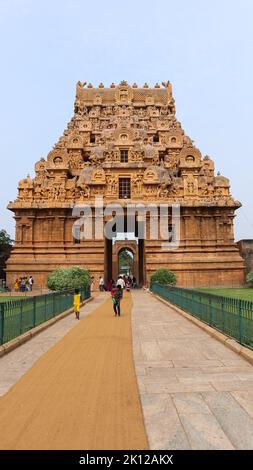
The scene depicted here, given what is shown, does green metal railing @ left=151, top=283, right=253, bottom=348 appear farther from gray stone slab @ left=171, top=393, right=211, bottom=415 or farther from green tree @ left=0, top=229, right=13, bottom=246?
green tree @ left=0, top=229, right=13, bottom=246

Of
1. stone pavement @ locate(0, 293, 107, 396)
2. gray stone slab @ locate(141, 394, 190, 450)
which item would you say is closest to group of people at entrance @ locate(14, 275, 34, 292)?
stone pavement @ locate(0, 293, 107, 396)

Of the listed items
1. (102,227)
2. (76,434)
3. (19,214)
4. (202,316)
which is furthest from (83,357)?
(19,214)

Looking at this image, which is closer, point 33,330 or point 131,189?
point 33,330

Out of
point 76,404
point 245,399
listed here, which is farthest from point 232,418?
point 76,404

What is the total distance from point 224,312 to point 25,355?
17.7 ft

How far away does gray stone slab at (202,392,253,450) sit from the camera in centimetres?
425

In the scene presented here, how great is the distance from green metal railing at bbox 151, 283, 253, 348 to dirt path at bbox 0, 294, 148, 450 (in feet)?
9.12

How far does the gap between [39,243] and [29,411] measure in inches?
1291

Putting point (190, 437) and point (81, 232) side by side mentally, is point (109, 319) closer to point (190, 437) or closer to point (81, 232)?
point (190, 437)

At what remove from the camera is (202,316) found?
1378 cm

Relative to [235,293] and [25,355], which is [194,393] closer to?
[25,355]

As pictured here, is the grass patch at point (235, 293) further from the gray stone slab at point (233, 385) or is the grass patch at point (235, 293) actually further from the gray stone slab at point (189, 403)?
the gray stone slab at point (189, 403)

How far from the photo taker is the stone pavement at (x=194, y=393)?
4.32 metres

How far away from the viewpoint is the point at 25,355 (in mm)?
9039
